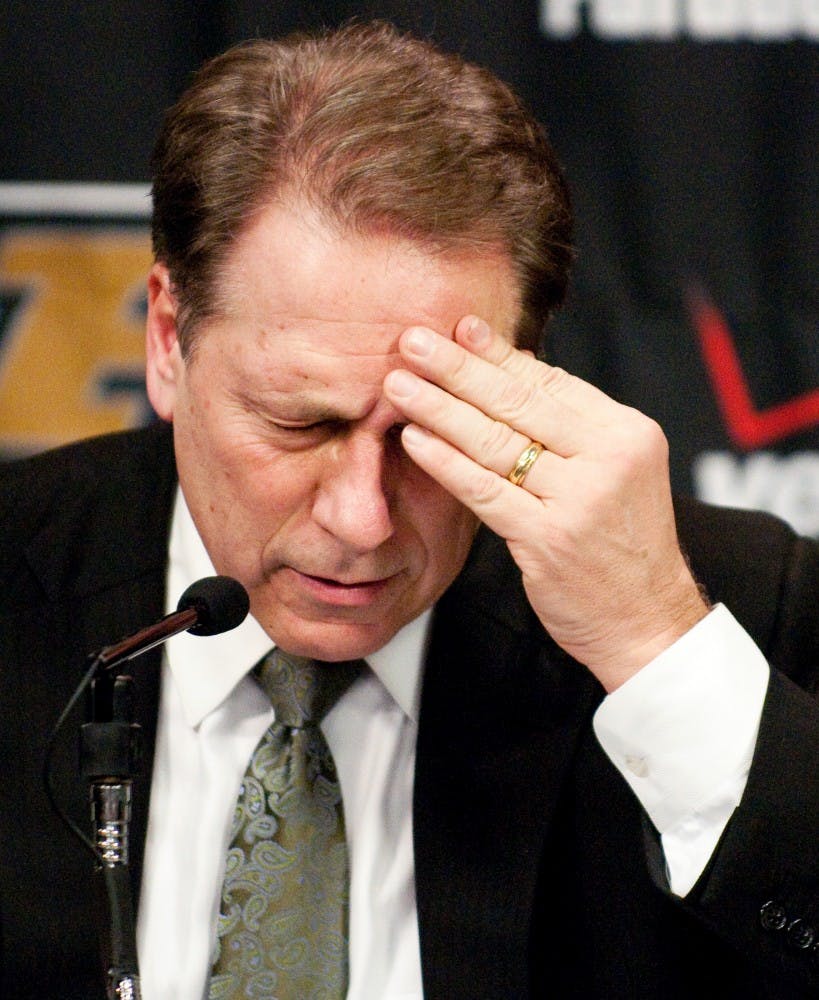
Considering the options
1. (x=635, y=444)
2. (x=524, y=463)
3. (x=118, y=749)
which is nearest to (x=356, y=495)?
(x=524, y=463)

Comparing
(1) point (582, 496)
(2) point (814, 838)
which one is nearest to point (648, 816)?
(2) point (814, 838)

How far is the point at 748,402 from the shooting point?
2.97 m

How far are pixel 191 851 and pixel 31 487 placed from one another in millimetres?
684

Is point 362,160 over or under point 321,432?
over

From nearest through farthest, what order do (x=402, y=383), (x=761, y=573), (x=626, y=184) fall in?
(x=402, y=383)
(x=761, y=573)
(x=626, y=184)

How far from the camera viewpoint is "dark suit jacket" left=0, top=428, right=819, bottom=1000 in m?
1.75

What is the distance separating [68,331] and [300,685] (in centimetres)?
132

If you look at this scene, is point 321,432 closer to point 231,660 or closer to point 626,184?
point 231,660

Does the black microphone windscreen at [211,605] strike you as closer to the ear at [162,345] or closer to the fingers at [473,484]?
the fingers at [473,484]

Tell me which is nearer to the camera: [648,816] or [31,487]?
[648,816]

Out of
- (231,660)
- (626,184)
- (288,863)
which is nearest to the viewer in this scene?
(288,863)

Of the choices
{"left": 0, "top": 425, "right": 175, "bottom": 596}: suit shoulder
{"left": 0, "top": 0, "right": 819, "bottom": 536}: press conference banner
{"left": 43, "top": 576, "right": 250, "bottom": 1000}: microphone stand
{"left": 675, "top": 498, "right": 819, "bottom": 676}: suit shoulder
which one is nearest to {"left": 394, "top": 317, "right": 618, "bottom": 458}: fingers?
{"left": 43, "top": 576, "right": 250, "bottom": 1000}: microphone stand

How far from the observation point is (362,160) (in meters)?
1.75

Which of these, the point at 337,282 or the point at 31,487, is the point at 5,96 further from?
the point at 337,282
